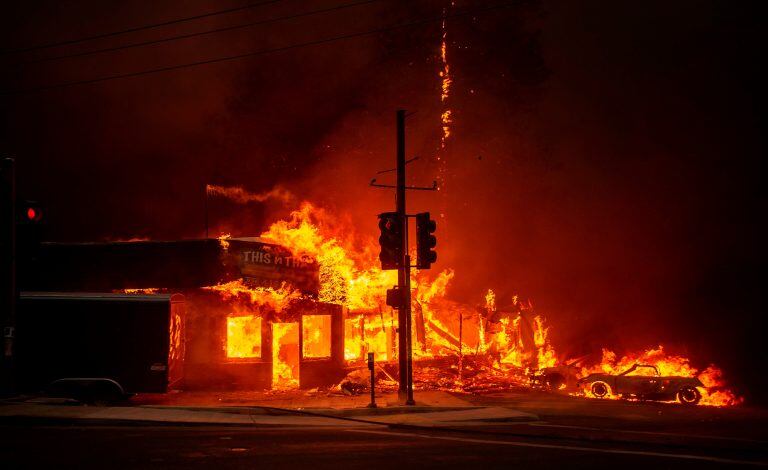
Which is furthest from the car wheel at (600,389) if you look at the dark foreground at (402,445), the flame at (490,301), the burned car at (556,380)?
the flame at (490,301)

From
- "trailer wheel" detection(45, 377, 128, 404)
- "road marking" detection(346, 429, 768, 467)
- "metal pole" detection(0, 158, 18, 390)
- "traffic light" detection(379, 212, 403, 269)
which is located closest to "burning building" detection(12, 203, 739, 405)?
"trailer wheel" detection(45, 377, 128, 404)

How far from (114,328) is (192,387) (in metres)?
4.24

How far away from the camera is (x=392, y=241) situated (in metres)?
16.4

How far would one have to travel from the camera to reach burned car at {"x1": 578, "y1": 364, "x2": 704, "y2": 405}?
18656mm

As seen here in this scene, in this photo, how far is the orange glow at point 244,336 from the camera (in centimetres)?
2039

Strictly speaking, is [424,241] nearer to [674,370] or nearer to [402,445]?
[402,445]

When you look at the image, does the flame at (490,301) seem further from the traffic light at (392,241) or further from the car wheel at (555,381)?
the traffic light at (392,241)

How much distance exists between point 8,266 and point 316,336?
30.0ft

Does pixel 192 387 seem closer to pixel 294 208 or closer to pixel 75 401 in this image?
pixel 75 401

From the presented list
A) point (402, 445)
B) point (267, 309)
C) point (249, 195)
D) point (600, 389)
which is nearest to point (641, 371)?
point (600, 389)

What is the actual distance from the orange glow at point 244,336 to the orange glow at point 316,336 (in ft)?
4.80

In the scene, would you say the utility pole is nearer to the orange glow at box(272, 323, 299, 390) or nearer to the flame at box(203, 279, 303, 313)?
the flame at box(203, 279, 303, 313)

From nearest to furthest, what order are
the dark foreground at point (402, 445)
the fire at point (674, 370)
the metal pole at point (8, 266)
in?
1. the dark foreground at point (402, 445)
2. the metal pole at point (8, 266)
3. the fire at point (674, 370)

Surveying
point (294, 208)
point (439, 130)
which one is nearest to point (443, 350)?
point (294, 208)
